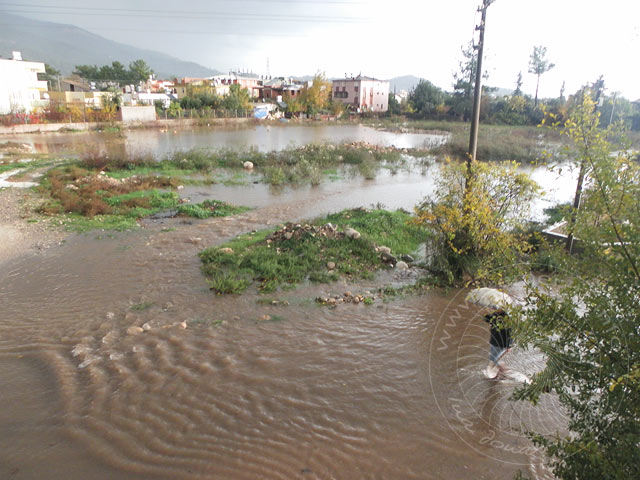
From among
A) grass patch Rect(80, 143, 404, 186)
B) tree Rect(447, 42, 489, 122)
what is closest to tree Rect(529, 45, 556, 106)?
tree Rect(447, 42, 489, 122)

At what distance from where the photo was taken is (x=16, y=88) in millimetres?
39719

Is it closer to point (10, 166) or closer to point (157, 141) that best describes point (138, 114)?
point (157, 141)

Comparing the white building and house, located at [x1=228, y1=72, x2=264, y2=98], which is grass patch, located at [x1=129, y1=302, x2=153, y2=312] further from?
house, located at [x1=228, y1=72, x2=264, y2=98]

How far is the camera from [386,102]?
7781 centimetres

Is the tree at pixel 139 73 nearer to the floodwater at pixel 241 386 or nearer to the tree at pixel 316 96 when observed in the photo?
the tree at pixel 316 96

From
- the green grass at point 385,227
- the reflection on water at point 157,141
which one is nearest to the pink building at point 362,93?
the reflection on water at point 157,141

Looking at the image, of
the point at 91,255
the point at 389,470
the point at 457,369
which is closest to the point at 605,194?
the point at 389,470

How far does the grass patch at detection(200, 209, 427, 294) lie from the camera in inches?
291

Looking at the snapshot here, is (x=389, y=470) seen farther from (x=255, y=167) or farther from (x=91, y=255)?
(x=255, y=167)

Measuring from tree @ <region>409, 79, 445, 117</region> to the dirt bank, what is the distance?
56.3m

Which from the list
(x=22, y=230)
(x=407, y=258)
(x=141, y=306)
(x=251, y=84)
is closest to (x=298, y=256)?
(x=407, y=258)

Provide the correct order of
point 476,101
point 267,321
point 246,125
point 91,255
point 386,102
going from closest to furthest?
point 267,321, point 476,101, point 91,255, point 246,125, point 386,102

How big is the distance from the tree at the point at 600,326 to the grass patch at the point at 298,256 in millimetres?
4977

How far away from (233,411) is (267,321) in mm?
1976
